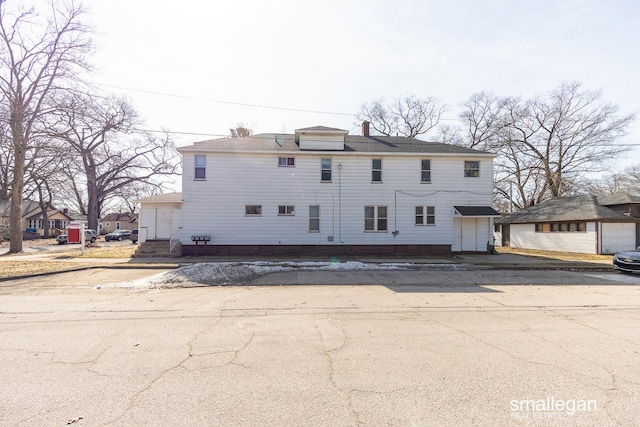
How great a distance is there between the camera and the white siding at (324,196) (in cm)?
1903

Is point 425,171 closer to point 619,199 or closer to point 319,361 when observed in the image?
point 619,199

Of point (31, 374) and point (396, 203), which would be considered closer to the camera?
point (31, 374)

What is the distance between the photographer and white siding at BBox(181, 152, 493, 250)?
62.4ft

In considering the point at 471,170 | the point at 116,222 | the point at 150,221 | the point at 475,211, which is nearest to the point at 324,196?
the point at 475,211

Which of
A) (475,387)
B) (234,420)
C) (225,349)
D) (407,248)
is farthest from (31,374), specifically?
(407,248)

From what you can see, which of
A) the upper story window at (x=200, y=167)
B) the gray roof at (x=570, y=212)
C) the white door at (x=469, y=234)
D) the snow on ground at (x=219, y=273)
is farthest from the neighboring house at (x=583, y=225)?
the upper story window at (x=200, y=167)

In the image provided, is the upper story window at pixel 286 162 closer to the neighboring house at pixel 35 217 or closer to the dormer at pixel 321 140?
the dormer at pixel 321 140

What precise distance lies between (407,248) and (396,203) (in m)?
2.82

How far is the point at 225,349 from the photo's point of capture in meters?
4.52

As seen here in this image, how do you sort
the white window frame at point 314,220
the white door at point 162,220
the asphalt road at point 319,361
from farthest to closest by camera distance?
the white door at point 162,220 → the white window frame at point 314,220 → the asphalt road at point 319,361

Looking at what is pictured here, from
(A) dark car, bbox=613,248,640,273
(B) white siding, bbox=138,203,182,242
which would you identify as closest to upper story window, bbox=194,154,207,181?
(B) white siding, bbox=138,203,182,242

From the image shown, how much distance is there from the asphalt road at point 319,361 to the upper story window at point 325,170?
492 inches

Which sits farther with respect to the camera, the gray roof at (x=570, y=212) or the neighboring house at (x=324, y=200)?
the gray roof at (x=570, y=212)

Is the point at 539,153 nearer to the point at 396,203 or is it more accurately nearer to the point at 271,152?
the point at 396,203
